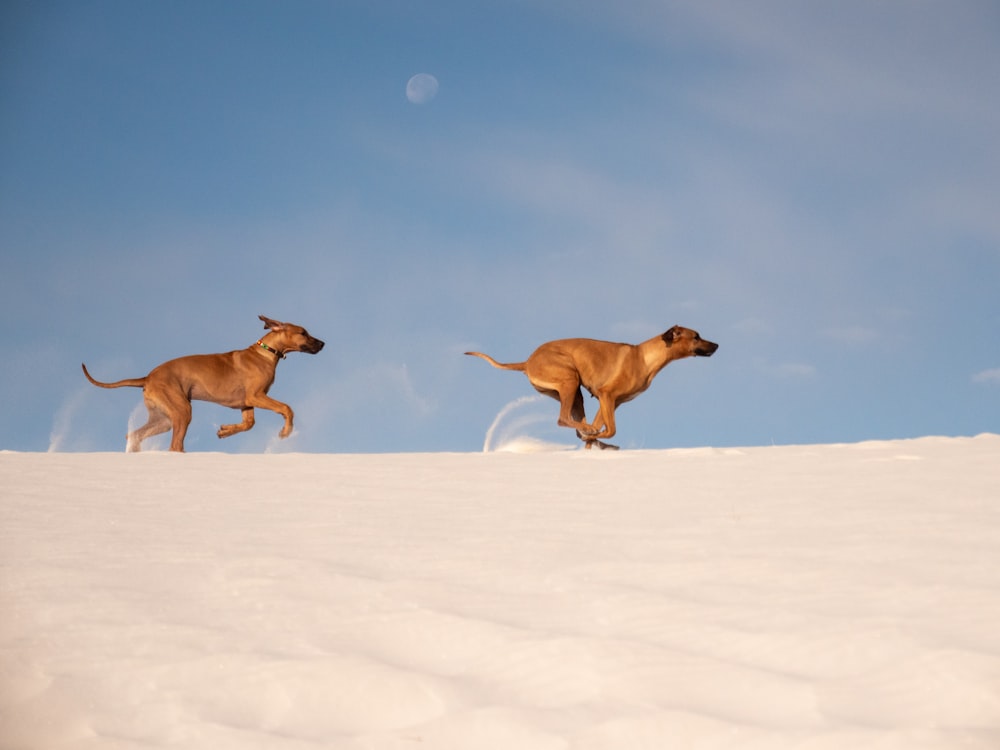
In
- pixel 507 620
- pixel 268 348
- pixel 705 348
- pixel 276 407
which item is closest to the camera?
pixel 507 620

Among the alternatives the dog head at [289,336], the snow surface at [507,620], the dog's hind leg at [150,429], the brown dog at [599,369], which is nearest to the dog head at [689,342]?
the brown dog at [599,369]

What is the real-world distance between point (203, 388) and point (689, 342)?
5.89m

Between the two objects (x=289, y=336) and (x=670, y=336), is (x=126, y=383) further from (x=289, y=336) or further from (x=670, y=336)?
(x=670, y=336)

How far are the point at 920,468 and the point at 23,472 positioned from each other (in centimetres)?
604

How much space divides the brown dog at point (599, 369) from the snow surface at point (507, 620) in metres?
6.25

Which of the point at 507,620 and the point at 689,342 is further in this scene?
the point at 689,342

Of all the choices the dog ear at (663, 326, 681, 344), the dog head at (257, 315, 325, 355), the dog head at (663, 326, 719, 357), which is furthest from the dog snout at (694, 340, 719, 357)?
the dog head at (257, 315, 325, 355)

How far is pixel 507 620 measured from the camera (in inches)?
138

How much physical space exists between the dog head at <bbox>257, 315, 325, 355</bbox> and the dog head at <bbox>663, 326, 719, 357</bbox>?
4.49 m

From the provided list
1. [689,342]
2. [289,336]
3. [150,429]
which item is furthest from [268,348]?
[689,342]

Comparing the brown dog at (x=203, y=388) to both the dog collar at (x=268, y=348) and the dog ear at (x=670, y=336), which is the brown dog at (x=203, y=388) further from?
the dog ear at (x=670, y=336)

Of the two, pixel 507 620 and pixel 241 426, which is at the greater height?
pixel 241 426

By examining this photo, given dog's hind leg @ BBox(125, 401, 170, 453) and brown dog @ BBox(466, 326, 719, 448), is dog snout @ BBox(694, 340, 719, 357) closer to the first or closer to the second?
brown dog @ BBox(466, 326, 719, 448)

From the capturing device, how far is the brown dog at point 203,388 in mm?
12594
